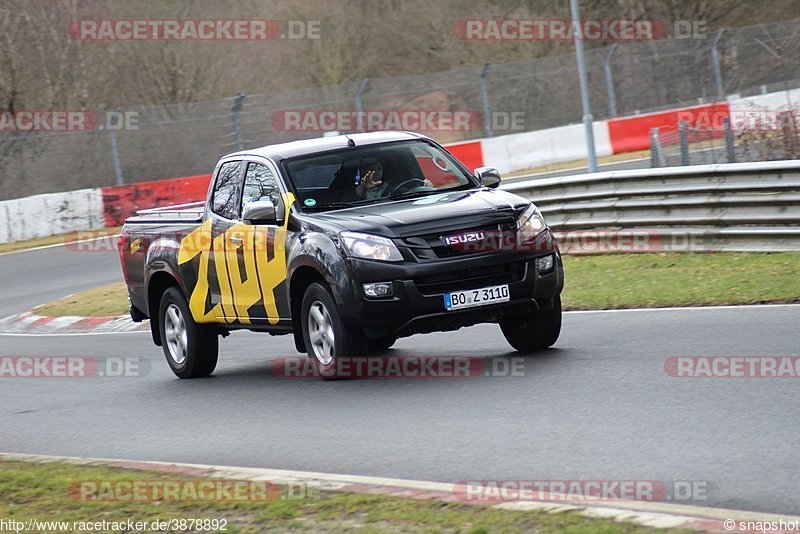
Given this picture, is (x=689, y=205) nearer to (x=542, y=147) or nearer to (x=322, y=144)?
(x=322, y=144)

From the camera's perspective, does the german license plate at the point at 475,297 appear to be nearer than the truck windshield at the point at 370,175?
Yes

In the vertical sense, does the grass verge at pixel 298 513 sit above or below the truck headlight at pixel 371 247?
below

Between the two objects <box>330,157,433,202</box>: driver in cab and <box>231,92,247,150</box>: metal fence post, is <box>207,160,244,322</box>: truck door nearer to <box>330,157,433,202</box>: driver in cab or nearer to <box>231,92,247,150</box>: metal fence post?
<box>330,157,433,202</box>: driver in cab

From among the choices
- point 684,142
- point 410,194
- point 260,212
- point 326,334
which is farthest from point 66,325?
point 684,142

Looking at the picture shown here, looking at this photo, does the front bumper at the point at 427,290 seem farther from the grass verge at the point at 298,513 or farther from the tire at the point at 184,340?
the tire at the point at 184,340

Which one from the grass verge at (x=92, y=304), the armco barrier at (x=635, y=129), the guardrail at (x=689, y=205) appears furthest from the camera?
the armco barrier at (x=635, y=129)

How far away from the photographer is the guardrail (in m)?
14.4

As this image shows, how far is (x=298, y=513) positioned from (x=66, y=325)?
12761 mm

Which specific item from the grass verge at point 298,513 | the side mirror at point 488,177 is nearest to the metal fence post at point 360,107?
the side mirror at point 488,177

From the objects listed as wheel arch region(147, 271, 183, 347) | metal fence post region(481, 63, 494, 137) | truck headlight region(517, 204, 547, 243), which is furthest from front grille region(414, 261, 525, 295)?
metal fence post region(481, 63, 494, 137)

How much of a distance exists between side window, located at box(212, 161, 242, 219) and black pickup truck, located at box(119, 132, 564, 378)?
1cm

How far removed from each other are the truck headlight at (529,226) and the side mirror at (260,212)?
6.25 ft

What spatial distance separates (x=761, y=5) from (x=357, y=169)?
3814 cm

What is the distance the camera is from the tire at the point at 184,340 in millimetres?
11672
